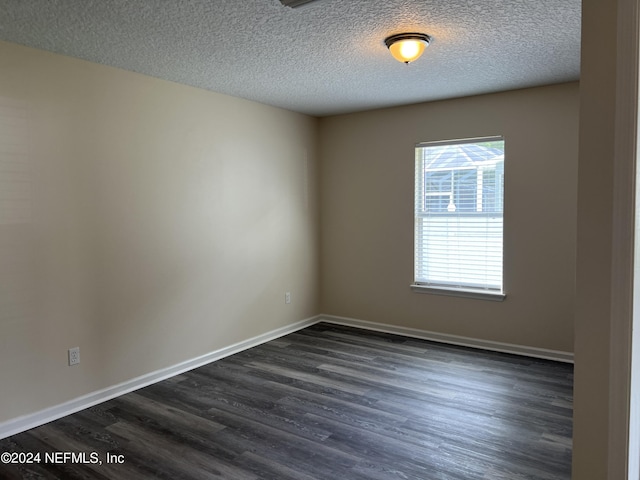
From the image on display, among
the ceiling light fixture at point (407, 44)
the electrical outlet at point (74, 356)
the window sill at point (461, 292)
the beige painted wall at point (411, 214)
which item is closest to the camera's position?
the ceiling light fixture at point (407, 44)

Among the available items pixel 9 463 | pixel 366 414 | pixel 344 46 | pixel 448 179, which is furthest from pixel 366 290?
pixel 9 463

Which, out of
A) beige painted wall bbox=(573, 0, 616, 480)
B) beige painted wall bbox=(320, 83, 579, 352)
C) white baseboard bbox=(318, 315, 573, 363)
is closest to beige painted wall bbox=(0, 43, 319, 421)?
beige painted wall bbox=(320, 83, 579, 352)

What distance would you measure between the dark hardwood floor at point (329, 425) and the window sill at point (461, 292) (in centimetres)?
55

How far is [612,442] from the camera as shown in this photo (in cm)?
142

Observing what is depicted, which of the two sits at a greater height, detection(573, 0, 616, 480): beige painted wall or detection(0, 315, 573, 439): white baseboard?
detection(573, 0, 616, 480): beige painted wall

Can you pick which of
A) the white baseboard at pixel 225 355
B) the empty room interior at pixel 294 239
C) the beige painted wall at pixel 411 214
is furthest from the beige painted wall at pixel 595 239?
the white baseboard at pixel 225 355

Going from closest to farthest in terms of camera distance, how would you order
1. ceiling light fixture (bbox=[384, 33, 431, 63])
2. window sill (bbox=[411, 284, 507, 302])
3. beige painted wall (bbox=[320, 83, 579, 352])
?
ceiling light fixture (bbox=[384, 33, 431, 63]) → beige painted wall (bbox=[320, 83, 579, 352]) → window sill (bbox=[411, 284, 507, 302])

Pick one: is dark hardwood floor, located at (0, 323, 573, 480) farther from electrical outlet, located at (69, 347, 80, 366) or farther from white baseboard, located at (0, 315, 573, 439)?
electrical outlet, located at (69, 347, 80, 366)

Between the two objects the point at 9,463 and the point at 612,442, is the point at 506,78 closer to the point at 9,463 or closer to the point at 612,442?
the point at 612,442

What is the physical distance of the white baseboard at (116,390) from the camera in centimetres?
293

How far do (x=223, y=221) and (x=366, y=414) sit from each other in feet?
7.19

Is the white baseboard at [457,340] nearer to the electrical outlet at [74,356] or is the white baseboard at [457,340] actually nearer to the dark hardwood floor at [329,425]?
the dark hardwood floor at [329,425]

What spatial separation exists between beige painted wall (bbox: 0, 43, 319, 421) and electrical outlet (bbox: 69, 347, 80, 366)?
0.12ft

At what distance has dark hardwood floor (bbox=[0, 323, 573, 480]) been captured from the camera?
248 cm
